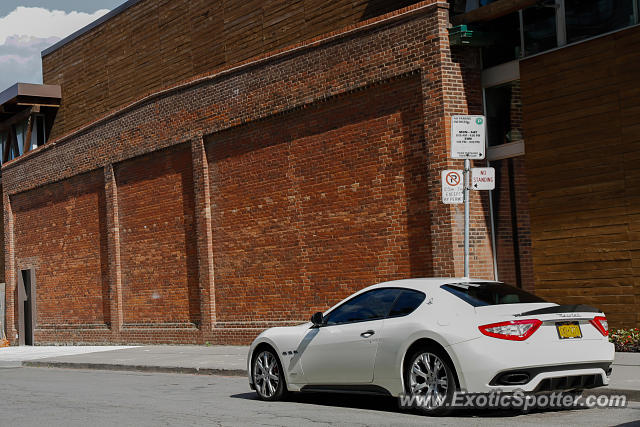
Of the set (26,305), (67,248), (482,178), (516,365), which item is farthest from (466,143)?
(26,305)

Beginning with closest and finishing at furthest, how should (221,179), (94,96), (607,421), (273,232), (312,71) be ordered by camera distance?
(607,421) < (312,71) < (273,232) < (221,179) < (94,96)

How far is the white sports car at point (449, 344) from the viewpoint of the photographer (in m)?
8.40

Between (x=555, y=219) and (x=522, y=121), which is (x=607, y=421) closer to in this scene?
(x=555, y=219)

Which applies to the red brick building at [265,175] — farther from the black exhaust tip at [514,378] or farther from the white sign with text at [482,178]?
the black exhaust tip at [514,378]

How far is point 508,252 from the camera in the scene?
1636 cm

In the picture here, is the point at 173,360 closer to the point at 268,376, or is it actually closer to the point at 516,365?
the point at 268,376

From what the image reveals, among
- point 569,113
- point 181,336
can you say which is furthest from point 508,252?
point 181,336

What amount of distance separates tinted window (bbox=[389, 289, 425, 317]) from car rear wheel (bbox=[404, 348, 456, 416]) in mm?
536

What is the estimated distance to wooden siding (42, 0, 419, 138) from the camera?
67.7 feet

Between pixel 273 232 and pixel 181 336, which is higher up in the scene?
pixel 273 232

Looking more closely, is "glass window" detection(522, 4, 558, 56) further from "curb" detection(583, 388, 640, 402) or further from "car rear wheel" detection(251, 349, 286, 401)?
"car rear wheel" detection(251, 349, 286, 401)

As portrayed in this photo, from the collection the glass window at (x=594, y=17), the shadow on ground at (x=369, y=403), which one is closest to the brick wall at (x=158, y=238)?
the glass window at (x=594, y=17)

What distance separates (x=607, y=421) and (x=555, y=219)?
7.22m

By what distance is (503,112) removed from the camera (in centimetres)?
1659
